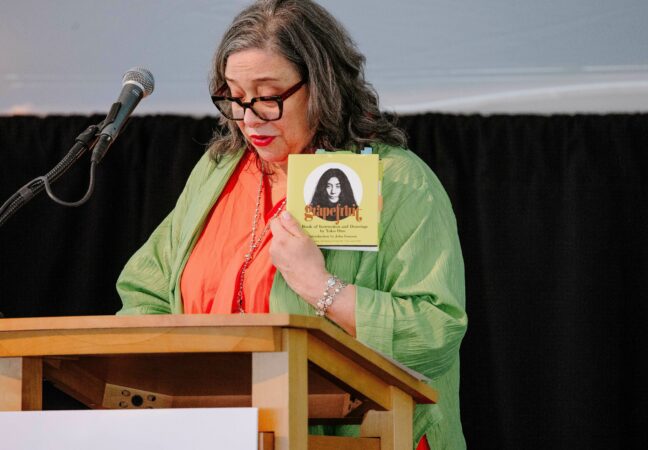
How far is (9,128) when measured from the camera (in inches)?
141

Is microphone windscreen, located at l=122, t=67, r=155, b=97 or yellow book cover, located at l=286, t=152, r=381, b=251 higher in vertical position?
microphone windscreen, located at l=122, t=67, r=155, b=97

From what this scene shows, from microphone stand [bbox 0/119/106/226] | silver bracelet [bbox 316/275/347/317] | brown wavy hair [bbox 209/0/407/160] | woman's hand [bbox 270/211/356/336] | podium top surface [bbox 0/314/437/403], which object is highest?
brown wavy hair [bbox 209/0/407/160]

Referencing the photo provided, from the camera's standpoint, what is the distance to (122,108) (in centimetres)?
196

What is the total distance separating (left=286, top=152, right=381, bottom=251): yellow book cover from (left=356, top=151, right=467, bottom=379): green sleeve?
10cm

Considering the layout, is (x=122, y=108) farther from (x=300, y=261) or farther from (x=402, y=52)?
(x=402, y=52)

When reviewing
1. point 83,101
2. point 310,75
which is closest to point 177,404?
point 310,75

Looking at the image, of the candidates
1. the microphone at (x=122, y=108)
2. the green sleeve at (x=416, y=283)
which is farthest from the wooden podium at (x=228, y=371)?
the microphone at (x=122, y=108)

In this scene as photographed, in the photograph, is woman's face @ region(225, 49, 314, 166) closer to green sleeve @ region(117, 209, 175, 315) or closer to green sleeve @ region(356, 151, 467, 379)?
green sleeve @ region(356, 151, 467, 379)

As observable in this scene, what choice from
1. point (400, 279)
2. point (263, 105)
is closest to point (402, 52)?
point (263, 105)

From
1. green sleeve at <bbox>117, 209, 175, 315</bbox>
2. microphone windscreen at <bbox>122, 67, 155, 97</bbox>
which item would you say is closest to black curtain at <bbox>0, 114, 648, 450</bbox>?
green sleeve at <bbox>117, 209, 175, 315</bbox>

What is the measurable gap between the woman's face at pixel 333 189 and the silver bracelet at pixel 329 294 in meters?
0.14

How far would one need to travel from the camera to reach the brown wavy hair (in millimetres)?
→ 2266

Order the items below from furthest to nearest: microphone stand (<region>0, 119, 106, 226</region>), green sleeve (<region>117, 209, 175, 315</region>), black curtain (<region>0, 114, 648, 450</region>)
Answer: black curtain (<region>0, 114, 648, 450</region>) < green sleeve (<region>117, 209, 175, 315</region>) < microphone stand (<region>0, 119, 106, 226</region>)

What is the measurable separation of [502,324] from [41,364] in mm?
1916
